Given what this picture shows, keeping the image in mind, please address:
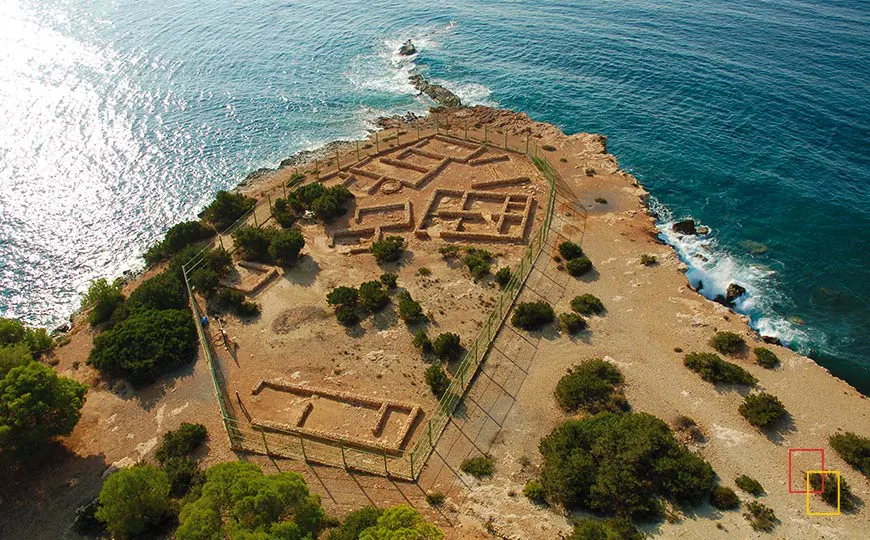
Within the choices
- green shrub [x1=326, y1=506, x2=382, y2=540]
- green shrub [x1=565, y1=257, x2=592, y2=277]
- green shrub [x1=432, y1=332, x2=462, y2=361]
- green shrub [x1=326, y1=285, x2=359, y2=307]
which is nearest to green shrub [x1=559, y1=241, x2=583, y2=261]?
green shrub [x1=565, y1=257, x2=592, y2=277]

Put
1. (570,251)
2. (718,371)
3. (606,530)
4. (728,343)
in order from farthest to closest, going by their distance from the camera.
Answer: (570,251) → (728,343) → (718,371) → (606,530)

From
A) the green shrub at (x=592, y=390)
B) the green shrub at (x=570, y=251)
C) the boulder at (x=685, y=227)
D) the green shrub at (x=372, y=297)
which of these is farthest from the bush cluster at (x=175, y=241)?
the boulder at (x=685, y=227)

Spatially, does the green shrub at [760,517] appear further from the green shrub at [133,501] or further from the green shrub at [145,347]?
the green shrub at [145,347]

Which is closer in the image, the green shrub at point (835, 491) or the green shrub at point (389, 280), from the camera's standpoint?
the green shrub at point (835, 491)

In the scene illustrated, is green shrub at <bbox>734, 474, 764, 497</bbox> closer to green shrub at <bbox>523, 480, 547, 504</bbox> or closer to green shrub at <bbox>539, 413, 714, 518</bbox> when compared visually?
green shrub at <bbox>539, 413, 714, 518</bbox>

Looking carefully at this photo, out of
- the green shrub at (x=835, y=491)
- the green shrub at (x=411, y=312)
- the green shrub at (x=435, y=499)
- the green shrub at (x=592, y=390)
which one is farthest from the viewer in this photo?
the green shrub at (x=411, y=312)

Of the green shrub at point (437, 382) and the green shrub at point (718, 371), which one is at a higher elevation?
the green shrub at point (437, 382)

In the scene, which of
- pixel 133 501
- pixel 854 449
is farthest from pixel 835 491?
pixel 133 501

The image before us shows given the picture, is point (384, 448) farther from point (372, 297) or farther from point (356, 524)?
point (372, 297)
